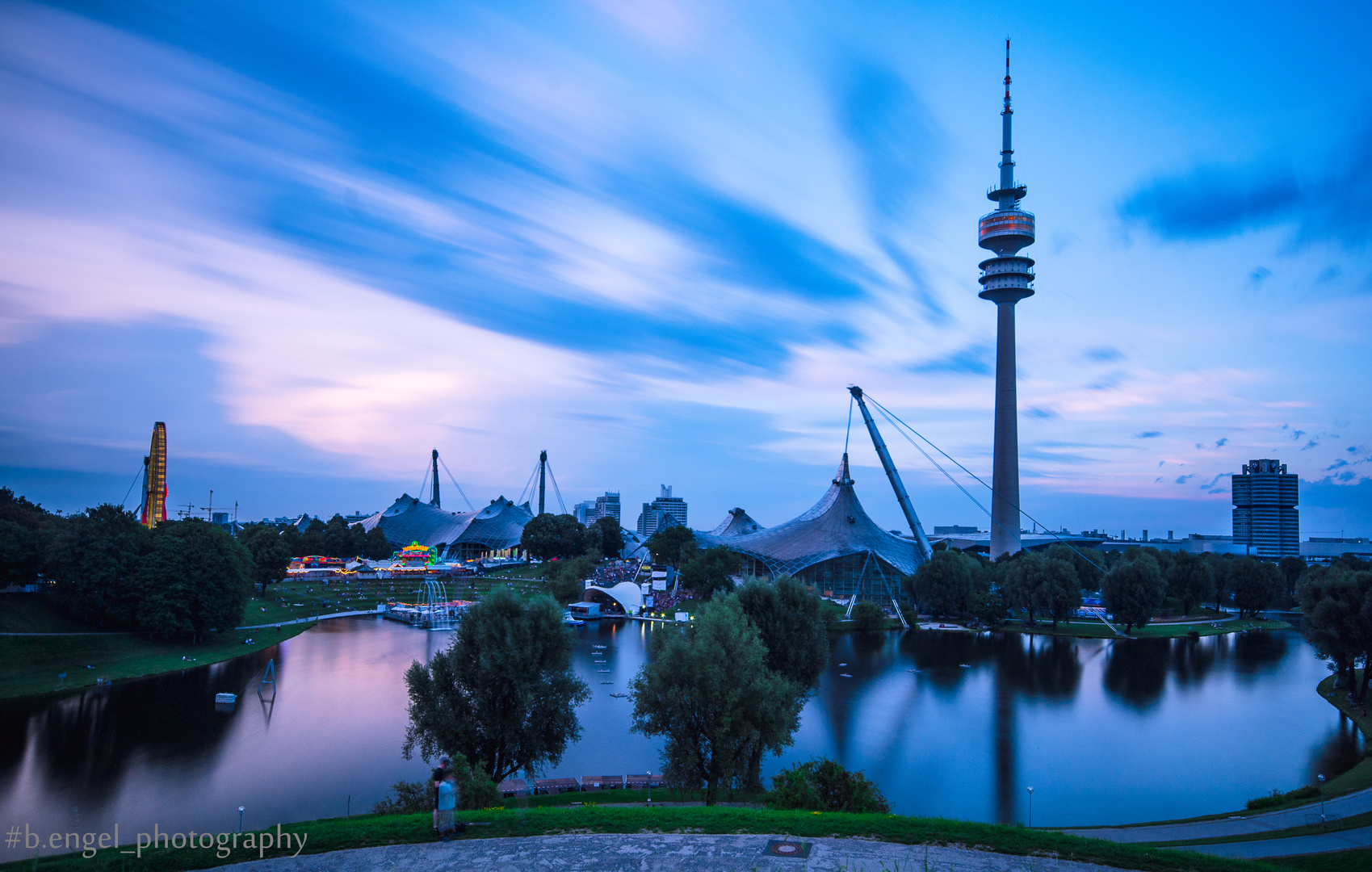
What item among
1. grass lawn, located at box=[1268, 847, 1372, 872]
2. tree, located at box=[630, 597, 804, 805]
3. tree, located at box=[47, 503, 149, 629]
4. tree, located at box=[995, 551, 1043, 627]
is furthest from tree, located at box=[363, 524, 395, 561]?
grass lawn, located at box=[1268, 847, 1372, 872]

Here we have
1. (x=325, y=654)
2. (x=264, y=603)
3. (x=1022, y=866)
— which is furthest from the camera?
(x=264, y=603)

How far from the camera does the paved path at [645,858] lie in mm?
9805

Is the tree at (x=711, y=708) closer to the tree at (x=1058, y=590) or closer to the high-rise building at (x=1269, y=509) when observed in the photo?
the tree at (x=1058, y=590)

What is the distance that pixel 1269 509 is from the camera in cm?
14525

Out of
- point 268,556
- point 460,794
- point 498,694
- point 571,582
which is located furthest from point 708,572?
point 460,794

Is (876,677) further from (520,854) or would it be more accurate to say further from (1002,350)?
(1002,350)

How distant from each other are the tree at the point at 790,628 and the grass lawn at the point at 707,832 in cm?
1285

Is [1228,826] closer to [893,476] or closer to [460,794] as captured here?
[460,794]

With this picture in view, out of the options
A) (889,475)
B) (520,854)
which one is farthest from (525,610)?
(889,475)

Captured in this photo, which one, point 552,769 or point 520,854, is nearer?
point 520,854

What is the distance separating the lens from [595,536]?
102375 millimetres

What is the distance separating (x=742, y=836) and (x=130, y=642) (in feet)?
129

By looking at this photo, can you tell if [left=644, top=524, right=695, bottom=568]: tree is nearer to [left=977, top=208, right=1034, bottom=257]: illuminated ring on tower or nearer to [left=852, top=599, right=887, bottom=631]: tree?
[left=852, top=599, right=887, bottom=631]: tree

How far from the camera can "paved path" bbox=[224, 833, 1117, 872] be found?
32.2 feet
